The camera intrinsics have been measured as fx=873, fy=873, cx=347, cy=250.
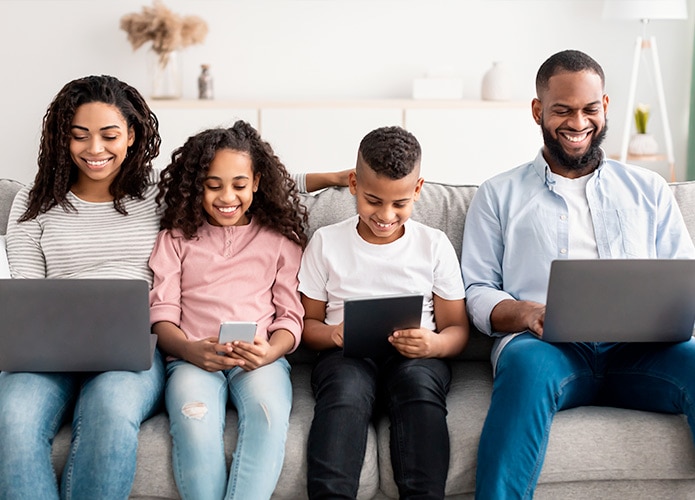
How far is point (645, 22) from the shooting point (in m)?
4.34

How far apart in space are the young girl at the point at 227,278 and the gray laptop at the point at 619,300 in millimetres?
595

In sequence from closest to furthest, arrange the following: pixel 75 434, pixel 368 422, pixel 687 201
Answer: pixel 75 434
pixel 368 422
pixel 687 201

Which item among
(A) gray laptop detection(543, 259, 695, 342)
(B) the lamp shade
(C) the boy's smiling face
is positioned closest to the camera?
(A) gray laptop detection(543, 259, 695, 342)

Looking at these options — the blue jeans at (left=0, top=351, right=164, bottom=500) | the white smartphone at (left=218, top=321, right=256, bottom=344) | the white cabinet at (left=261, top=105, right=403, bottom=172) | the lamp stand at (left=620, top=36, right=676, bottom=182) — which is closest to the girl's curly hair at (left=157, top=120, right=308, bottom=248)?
the white smartphone at (left=218, top=321, right=256, bottom=344)

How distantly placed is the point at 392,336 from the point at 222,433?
409 millimetres

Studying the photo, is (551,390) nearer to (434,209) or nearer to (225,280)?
(434,209)

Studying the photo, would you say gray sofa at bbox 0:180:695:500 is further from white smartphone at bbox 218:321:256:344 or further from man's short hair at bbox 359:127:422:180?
man's short hair at bbox 359:127:422:180

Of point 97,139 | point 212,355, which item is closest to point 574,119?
point 212,355

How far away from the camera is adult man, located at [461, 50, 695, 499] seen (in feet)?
6.10

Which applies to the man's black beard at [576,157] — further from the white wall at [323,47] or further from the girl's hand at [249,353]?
the white wall at [323,47]

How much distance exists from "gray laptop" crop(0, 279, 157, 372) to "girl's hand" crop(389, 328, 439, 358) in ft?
1.71

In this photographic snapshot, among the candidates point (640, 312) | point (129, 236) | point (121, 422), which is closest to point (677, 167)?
point (640, 312)

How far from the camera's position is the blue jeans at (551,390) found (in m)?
1.66

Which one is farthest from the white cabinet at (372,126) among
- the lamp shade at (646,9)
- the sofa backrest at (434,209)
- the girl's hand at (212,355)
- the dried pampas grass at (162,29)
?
the girl's hand at (212,355)
